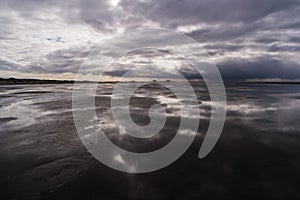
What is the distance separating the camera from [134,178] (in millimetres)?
5039

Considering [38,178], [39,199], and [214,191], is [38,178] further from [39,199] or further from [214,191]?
[214,191]

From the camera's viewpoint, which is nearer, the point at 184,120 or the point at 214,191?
the point at 214,191

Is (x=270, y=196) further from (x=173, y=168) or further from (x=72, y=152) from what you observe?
(x=72, y=152)

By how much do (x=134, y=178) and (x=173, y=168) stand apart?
3.66 feet

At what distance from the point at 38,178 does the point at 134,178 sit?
218 cm

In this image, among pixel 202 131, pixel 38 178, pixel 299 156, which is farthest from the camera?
pixel 202 131

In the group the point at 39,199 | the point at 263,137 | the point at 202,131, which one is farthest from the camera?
the point at 202,131

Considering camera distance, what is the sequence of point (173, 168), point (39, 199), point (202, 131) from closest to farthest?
1. point (39, 199)
2. point (173, 168)
3. point (202, 131)

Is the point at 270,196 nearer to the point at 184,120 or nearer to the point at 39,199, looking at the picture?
the point at 39,199

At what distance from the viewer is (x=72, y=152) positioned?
6.68 m

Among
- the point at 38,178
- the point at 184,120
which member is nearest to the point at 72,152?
the point at 38,178

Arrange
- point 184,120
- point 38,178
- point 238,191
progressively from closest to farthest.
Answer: point 238,191 < point 38,178 < point 184,120

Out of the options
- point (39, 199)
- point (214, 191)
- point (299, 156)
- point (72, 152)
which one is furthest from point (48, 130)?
point (299, 156)

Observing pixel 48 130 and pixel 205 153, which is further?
pixel 48 130
